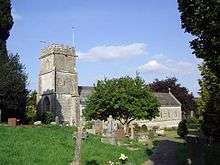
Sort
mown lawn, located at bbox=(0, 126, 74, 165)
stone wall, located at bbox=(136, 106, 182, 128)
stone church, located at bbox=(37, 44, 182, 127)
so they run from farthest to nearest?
stone wall, located at bbox=(136, 106, 182, 128)
stone church, located at bbox=(37, 44, 182, 127)
mown lawn, located at bbox=(0, 126, 74, 165)

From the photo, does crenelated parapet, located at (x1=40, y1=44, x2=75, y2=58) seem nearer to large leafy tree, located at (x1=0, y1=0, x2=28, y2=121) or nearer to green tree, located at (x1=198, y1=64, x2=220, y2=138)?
large leafy tree, located at (x1=0, y1=0, x2=28, y2=121)

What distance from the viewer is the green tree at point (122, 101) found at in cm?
4838

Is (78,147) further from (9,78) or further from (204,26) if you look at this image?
(9,78)

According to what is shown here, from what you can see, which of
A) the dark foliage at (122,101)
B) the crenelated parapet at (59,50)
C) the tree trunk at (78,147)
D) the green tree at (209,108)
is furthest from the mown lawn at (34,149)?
the crenelated parapet at (59,50)

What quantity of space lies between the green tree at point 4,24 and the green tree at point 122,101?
12.4 meters

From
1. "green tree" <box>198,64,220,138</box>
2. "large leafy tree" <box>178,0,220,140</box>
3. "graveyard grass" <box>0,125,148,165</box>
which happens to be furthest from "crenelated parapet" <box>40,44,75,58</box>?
"large leafy tree" <box>178,0,220,140</box>

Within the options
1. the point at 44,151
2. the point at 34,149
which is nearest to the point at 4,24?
the point at 34,149

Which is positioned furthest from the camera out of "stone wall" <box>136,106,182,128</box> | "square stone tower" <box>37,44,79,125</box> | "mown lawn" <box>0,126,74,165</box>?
"stone wall" <box>136,106,182,128</box>

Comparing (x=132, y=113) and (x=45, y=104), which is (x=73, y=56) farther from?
(x=132, y=113)

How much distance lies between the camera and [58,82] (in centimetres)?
7006

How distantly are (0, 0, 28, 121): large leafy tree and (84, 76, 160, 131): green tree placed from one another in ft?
29.7

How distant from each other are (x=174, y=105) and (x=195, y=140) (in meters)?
70.9

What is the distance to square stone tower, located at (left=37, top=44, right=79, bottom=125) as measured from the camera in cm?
6869

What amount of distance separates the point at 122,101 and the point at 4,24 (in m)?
15.6
